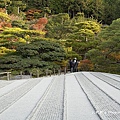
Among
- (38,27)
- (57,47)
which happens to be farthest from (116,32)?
(38,27)

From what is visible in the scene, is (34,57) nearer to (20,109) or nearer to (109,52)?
(109,52)

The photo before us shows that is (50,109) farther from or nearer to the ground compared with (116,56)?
nearer to the ground

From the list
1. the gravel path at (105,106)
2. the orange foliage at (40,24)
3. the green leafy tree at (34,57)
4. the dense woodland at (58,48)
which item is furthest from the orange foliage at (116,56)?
the orange foliage at (40,24)

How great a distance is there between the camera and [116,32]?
13547 mm

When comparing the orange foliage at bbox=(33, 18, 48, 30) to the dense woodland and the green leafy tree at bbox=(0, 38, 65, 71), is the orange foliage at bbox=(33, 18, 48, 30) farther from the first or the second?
the green leafy tree at bbox=(0, 38, 65, 71)

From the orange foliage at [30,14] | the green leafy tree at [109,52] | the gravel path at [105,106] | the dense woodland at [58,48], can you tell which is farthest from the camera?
the orange foliage at [30,14]

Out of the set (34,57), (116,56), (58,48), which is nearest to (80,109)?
(116,56)

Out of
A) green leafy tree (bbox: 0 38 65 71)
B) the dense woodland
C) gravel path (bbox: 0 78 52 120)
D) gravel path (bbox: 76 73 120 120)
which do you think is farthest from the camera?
green leafy tree (bbox: 0 38 65 71)

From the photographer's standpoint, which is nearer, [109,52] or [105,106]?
[105,106]

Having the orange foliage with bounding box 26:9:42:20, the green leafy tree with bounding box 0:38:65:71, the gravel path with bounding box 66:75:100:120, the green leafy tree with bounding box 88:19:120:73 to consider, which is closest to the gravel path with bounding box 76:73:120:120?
the gravel path with bounding box 66:75:100:120

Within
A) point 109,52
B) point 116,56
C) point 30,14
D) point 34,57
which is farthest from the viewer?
point 30,14

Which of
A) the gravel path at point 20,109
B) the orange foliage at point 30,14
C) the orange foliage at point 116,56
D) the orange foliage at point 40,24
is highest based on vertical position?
the orange foliage at point 30,14

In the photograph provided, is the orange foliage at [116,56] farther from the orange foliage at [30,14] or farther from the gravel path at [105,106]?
the orange foliage at [30,14]

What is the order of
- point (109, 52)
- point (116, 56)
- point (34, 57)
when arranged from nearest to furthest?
1. point (109, 52)
2. point (116, 56)
3. point (34, 57)
